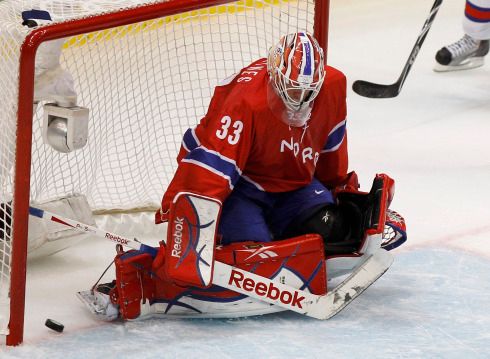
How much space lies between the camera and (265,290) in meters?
2.63

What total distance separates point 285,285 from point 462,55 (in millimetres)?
2745

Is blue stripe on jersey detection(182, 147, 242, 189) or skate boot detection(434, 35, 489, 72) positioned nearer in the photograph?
blue stripe on jersey detection(182, 147, 242, 189)

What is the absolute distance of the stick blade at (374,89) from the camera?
4492 mm

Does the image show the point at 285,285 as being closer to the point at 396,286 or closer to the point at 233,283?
the point at 233,283

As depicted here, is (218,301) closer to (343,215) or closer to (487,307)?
(343,215)

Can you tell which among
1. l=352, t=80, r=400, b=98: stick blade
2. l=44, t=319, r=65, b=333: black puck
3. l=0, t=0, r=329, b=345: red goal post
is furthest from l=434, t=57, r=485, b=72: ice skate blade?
l=44, t=319, r=65, b=333: black puck

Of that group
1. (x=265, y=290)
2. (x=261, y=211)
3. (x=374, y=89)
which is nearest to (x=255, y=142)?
(x=261, y=211)

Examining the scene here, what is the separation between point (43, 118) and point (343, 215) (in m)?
0.74

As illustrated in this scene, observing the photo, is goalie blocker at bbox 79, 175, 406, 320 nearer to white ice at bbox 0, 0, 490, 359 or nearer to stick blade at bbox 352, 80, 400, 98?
white ice at bbox 0, 0, 490, 359

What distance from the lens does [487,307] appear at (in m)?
2.76

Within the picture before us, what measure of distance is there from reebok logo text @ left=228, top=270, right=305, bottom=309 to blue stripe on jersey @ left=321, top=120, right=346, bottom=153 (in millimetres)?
402

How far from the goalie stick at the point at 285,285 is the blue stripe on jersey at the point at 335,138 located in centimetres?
29

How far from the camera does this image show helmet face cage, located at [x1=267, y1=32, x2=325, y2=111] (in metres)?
2.54

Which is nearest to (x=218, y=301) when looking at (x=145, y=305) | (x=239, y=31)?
(x=145, y=305)
